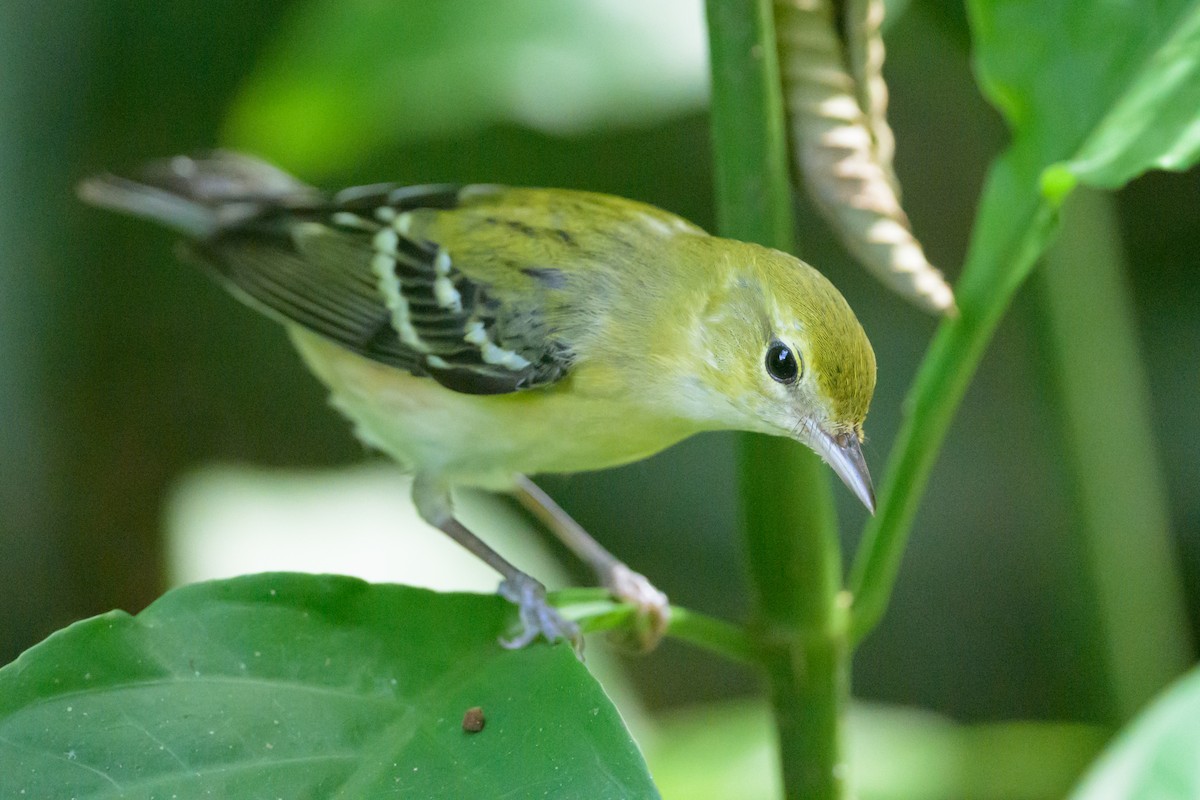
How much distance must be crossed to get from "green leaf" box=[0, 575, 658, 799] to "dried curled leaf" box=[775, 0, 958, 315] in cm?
65

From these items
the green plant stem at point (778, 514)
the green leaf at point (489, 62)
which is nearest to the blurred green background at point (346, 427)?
the green leaf at point (489, 62)

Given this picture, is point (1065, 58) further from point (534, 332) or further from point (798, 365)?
Result: point (534, 332)

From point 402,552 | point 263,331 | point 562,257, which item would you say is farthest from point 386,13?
point 263,331

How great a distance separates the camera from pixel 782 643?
157cm

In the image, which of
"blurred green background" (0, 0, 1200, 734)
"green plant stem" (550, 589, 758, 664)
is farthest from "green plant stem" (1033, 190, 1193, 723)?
"green plant stem" (550, 589, 758, 664)

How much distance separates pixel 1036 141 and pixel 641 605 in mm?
876

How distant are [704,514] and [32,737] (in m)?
2.64

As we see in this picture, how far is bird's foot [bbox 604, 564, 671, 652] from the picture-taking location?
1.89m

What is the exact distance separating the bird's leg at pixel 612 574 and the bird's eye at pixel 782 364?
0.40 meters

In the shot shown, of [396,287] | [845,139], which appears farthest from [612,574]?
[845,139]

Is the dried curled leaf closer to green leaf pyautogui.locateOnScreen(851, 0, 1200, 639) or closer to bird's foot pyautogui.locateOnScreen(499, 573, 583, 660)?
green leaf pyautogui.locateOnScreen(851, 0, 1200, 639)

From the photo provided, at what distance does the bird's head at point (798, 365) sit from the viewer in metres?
1.65

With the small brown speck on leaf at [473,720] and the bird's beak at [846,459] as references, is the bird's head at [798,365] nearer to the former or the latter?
the bird's beak at [846,459]

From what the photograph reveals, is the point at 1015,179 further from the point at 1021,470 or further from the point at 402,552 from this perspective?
the point at 1021,470
